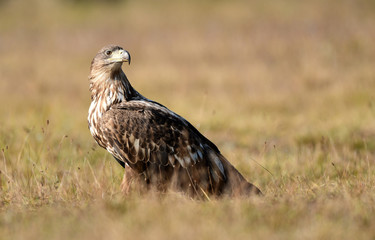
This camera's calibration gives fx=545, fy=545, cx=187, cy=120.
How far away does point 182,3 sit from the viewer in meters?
29.7

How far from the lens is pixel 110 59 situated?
5.21 m

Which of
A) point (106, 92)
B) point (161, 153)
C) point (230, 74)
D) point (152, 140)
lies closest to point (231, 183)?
point (161, 153)

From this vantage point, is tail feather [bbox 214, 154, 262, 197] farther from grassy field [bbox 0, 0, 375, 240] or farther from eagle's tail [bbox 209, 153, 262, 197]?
grassy field [bbox 0, 0, 375, 240]

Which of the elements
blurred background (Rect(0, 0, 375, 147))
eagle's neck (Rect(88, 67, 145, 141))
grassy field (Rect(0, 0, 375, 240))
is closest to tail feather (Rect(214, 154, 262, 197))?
grassy field (Rect(0, 0, 375, 240))

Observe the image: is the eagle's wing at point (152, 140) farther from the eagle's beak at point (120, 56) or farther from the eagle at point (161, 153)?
the eagle's beak at point (120, 56)

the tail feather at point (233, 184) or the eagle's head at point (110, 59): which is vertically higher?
the eagle's head at point (110, 59)

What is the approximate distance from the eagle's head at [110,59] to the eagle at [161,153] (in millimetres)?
471

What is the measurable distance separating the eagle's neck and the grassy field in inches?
22.6

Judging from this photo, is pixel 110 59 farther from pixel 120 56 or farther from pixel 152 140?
pixel 152 140

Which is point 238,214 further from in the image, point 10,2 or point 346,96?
point 10,2

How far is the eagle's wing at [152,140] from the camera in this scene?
466cm

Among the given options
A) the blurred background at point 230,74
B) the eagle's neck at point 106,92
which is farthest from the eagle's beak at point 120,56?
the blurred background at point 230,74

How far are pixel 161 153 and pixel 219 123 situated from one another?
13.4 feet

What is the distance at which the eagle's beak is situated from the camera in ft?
16.8
